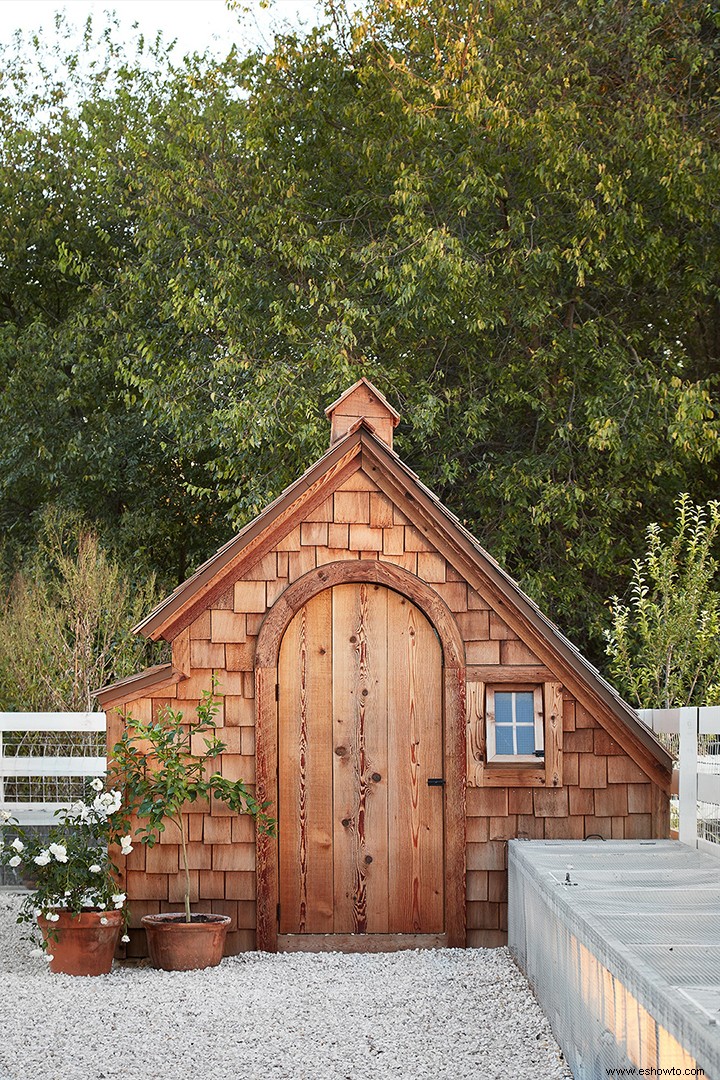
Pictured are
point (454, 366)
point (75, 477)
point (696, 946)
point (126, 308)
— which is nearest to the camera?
point (696, 946)

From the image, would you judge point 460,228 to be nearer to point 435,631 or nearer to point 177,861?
point 435,631

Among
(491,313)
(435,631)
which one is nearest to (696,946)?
(435,631)

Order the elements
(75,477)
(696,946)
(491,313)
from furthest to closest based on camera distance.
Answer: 1. (75,477)
2. (491,313)
3. (696,946)

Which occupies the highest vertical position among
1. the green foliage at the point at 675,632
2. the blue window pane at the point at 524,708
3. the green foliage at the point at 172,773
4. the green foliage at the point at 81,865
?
the green foliage at the point at 675,632

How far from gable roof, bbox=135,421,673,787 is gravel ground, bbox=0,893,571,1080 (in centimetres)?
159

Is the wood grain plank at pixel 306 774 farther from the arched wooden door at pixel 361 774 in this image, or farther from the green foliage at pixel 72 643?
the green foliage at pixel 72 643

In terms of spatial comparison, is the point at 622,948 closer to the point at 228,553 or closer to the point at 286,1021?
the point at 286,1021

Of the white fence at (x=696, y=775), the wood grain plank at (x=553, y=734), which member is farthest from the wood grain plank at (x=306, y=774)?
the white fence at (x=696, y=775)

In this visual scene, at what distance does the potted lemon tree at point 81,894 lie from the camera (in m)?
6.77

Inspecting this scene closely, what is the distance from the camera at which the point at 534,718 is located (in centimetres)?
749

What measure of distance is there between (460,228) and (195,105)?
5.78 meters

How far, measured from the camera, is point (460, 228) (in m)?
13.9

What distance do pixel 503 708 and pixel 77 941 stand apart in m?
2.86

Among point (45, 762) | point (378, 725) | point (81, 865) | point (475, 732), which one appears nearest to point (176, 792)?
point (81, 865)
